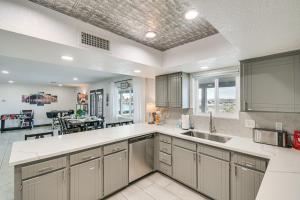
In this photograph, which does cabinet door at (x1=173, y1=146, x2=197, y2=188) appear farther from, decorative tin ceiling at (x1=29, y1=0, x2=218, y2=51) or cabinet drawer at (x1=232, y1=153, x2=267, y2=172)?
decorative tin ceiling at (x1=29, y1=0, x2=218, y2=51)

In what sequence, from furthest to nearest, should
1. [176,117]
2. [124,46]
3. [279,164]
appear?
1. [176,117]
2. [124,46]
3. [279,164]

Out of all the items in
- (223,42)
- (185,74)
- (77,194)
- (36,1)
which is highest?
(36,1)

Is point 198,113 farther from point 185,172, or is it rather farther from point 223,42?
point 223,42

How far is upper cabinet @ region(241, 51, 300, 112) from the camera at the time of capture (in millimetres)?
1782

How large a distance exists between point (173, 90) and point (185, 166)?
1562 mm

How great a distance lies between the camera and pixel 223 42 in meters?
2.09

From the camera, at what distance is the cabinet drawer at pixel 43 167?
5.17ft

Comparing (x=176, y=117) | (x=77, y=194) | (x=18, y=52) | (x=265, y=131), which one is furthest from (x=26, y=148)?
(x=265, y=131)

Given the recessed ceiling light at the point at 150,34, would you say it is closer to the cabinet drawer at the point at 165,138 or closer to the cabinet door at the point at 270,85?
the cabinet door at the point at 270,85

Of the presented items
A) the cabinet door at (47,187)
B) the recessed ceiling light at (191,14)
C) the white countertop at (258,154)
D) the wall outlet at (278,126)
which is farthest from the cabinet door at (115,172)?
the wall outlet at (278,126)

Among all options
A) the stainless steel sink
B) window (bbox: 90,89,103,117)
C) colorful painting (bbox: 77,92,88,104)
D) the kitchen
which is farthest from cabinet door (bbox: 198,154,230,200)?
colorful painting (bbox: 77,92,88,104)

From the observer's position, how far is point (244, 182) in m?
1.87

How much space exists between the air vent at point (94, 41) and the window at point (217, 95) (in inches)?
81.2

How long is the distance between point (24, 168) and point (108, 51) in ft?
5.52
